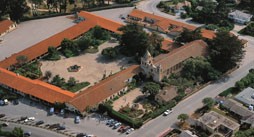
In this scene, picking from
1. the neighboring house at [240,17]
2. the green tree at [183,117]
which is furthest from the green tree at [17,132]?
the neighboring house at [240,17]

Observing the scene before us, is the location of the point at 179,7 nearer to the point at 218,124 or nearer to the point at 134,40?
the point at 134,40

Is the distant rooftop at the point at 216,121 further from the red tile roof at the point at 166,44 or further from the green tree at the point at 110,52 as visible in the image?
the green tree at the point at 110,52

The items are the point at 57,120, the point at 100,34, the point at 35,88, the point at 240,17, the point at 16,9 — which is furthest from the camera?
the point at 240,17

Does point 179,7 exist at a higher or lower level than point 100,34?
higher

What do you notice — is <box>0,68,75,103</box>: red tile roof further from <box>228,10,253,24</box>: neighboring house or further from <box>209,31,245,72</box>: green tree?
<box>228,10,253,24</box>: neighboring house

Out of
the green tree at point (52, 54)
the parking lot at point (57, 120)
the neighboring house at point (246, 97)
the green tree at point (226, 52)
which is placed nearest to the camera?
the parking lot at point (57, 120)

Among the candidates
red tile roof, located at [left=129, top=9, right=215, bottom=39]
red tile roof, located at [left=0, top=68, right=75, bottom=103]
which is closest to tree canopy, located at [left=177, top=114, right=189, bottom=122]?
red tile roof, located at [left=0, top=68, right=75, bottom=103]

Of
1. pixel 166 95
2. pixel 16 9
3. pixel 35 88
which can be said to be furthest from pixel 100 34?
pixel 166 95
